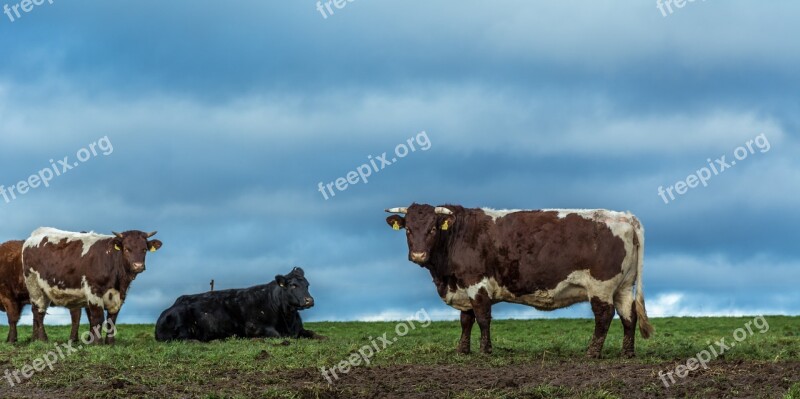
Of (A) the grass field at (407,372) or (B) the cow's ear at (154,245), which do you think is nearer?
(A) the grass field at (407,372)

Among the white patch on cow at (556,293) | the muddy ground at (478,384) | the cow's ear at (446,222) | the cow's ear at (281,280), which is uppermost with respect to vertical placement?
the cow's ear at (446,222)

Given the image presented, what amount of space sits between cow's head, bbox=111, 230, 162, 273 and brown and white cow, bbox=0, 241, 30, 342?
173 inches

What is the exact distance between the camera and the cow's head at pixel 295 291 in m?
23.9

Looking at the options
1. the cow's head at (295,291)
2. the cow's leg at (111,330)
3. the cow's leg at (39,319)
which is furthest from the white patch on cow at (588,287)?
the cow's leg at (39,319)

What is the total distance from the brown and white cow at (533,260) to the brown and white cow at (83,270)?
7333mm

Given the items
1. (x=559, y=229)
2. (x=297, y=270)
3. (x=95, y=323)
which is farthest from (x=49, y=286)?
(x=559, y=229)

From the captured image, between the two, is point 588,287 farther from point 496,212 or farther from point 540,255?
point 496,212

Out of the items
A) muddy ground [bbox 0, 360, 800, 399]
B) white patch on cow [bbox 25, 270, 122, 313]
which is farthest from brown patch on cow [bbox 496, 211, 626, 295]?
white patch on cow [bbox 25, 270, 122, 313]

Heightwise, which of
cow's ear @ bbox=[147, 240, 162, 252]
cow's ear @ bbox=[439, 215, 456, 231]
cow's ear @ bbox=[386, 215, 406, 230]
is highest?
cow's ear @ bbox=[147, 240, 162, 252]

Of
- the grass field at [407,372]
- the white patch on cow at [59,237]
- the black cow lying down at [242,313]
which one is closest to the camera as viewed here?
the grass field at [407,372]

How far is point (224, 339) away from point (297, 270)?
2650mm

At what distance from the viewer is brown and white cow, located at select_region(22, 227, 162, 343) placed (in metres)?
21.5

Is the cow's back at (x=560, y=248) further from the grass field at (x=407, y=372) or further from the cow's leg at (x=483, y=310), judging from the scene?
the grass field at (x=407, y=372)

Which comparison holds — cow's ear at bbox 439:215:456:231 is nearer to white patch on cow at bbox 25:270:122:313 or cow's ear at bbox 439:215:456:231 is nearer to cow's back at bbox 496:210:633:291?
cow's back at bbox 496:210:633:291
